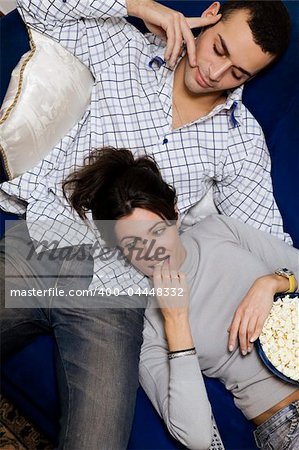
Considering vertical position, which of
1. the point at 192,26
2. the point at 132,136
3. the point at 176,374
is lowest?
the point at 176,374

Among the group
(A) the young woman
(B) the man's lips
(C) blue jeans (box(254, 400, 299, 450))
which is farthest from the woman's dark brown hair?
(C) blue jeans (box(254, 400, 299, 450))

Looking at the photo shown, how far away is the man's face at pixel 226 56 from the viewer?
1.45 meters

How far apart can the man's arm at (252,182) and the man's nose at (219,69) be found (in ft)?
0.63

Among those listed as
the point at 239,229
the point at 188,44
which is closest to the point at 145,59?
the point at 188,44

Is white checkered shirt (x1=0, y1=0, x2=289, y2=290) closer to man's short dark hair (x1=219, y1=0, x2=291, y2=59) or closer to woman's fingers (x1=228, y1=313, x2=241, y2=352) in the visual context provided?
man's short dark hair (x1=219, y1=0, x2=291, y2=59)

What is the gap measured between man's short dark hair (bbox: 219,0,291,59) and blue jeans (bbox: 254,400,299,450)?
0.84 metres

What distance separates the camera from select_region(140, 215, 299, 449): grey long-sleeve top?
1289mm

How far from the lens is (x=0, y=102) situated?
1696 mm

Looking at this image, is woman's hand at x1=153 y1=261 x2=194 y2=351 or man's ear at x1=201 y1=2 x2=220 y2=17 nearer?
woman's hand at x1=153 y1=261 x2=194 y2=351

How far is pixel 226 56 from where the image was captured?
4.84ft

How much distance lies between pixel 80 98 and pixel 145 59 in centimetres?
20

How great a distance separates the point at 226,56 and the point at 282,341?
2.24 ft

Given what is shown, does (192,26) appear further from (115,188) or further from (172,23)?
(115,188)

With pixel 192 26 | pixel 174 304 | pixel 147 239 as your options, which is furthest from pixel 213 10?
pixel 174 304
